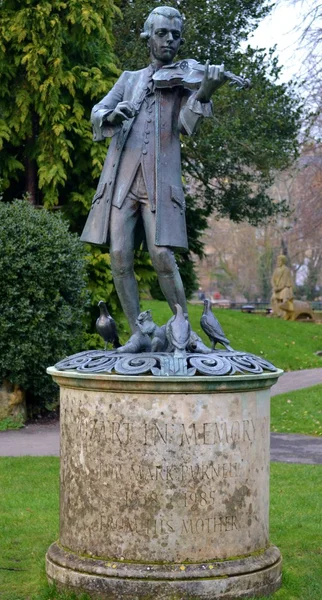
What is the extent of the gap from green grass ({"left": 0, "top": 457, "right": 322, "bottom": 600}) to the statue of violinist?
1.96 m

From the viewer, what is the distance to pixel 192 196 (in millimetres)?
23359

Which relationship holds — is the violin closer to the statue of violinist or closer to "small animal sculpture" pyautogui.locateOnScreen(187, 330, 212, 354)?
the statue of violinist

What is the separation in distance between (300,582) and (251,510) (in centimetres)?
86

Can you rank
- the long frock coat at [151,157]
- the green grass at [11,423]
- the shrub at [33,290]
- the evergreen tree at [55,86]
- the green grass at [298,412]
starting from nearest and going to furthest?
1. the long frock coat at [151,157]
2. the shrub at [33,290]
3. the green grass at [11,423]
4. the green grass at [298,412]
5. the evergreen tree at [55,86]

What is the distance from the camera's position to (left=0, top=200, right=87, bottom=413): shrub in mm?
12859

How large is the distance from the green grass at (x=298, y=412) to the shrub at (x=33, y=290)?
3637 mm

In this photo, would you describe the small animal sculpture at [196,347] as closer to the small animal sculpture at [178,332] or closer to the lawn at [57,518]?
the small animal sculpture at [178,332]

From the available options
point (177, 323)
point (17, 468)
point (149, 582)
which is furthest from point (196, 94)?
point (17, 468)

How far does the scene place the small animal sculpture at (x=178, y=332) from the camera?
5376 millimetres

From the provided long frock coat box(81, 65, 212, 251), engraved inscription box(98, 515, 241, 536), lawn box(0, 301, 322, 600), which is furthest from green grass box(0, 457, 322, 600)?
long frock coat box(81, 65, 212, 251)

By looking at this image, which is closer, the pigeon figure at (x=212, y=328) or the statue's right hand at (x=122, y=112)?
the statue's right hand at (x=122, y=112)

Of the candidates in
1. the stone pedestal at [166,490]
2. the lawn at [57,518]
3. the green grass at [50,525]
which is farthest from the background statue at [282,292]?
the stone pedestal at [166,490]

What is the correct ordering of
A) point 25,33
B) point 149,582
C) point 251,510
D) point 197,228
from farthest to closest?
1. point 197,228
2. point 25,33
3. point 251,510
4. point 149,582

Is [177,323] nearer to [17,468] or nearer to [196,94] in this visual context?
[196,94]
